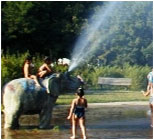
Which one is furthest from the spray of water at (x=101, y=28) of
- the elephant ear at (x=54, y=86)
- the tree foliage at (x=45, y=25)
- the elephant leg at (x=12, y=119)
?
the elephant leg at (x=12, y=119)

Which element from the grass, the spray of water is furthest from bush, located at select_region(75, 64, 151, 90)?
the grass

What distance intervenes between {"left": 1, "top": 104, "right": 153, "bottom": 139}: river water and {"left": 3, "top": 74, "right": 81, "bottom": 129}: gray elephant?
349 mm

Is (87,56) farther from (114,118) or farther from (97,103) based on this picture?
(114,118)

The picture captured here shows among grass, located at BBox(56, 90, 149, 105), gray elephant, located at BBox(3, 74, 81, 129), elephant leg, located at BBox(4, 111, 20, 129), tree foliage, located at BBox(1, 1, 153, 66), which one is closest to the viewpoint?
gray elephant, located at BBox(3, 74, 81, 129)

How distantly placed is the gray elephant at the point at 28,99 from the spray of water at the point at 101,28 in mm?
28862

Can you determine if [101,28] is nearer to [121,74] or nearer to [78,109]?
[121,74]

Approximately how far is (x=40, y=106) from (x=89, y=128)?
1.46 m

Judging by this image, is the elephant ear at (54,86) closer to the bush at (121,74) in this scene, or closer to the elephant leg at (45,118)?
the elephant leg at (45,118)

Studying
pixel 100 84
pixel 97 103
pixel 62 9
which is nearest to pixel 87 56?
pixel 62 9

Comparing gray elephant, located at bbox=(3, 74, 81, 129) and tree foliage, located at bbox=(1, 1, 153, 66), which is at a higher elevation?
tree foliage, located at bbox=(1, 1, 153, 66)

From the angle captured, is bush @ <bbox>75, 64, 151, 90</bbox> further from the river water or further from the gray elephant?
the gray elephant

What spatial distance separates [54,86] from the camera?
43.5ft

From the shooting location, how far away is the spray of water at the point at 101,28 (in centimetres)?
4497

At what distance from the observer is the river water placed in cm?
1205
